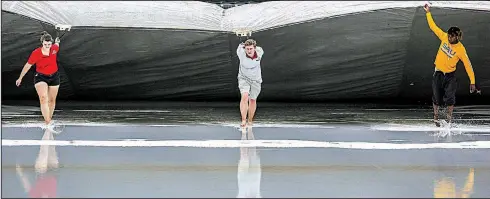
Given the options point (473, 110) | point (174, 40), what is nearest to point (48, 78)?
point (174, 40)

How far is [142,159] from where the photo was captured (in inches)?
233

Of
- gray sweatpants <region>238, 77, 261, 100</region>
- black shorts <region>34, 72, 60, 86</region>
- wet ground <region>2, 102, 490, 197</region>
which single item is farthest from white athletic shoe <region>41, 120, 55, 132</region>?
gray sweatpants <region>238, 77, 261, 100</region>

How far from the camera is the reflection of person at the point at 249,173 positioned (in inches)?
179

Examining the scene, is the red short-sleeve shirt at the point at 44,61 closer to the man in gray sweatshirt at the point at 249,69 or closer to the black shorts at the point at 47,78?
the black shorts at the point at 47,78

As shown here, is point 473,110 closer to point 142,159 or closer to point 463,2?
point 463,2

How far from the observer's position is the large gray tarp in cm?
1069

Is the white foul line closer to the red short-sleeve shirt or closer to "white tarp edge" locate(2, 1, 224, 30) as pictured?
the red short-sleeve shirt

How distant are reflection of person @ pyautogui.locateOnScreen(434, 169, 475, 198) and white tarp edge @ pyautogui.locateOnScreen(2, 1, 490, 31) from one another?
5.70 metres

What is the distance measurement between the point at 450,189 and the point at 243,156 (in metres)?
1.95

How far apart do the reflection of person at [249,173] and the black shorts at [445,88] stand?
314cm

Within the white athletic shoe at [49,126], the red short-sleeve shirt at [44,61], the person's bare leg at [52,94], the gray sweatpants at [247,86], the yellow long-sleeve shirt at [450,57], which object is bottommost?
the white athletic shoe at [49,126]

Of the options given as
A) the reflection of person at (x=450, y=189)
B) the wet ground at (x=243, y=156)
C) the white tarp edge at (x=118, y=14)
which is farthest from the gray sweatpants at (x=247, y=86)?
the reflection of person at (x=450, y=189)

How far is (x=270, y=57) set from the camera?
37.2 feet

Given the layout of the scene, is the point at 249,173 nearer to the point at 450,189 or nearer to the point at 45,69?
the point at 450,189
